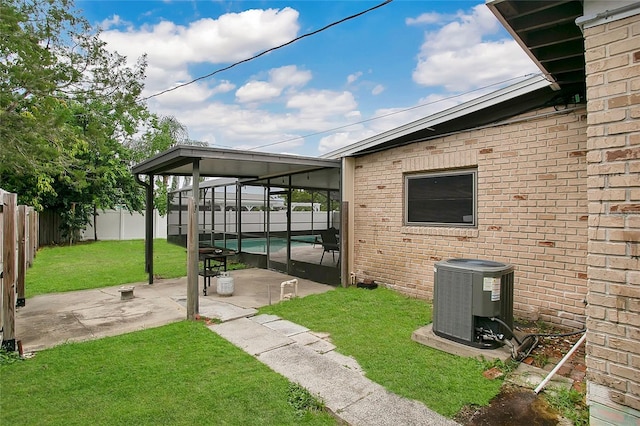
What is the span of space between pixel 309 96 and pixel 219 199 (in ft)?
26.3

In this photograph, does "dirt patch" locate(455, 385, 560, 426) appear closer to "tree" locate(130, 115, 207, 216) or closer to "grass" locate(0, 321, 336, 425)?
"grass" locate(0, 321, 336, 425)

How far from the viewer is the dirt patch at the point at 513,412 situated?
2.66 meters

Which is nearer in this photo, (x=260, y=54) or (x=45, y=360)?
(x=45, y=360)

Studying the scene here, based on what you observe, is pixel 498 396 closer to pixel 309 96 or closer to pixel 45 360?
pixel 45 360

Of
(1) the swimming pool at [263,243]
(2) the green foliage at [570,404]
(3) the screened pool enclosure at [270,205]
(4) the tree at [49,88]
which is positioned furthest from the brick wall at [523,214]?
(4) the tree at [49,88]

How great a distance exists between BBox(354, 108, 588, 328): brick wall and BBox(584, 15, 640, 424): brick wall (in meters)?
2.79

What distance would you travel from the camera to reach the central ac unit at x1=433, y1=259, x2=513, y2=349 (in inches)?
147

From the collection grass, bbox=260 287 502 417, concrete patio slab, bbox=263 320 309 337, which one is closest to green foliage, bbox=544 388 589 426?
grass, bbox=260 287 502 417

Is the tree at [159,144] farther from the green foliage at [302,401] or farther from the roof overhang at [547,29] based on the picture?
the roof overhang at [547,29]

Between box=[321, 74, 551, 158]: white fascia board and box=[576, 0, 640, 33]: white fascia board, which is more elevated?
box=[321, 74, 551, 158]: white fascia board

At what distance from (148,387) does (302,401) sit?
1.39 meters

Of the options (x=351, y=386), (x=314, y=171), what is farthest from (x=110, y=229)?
(x=351, y=386)

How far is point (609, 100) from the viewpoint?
2.09m

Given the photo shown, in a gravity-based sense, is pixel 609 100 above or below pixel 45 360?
above
